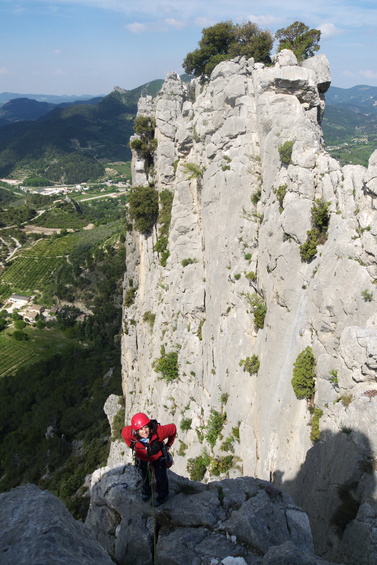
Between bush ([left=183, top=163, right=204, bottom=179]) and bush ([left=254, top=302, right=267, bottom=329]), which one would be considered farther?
bush ([left=183, top=163, right=204, bottom=179])

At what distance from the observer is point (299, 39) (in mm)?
27812

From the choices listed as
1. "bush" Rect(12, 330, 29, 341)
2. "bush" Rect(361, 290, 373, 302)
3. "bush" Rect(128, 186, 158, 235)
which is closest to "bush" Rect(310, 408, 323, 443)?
"bush" Rect(361, 290, 373, 302)

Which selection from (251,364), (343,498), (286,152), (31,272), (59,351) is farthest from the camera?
(31,272)

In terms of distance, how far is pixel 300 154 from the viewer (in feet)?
57.2

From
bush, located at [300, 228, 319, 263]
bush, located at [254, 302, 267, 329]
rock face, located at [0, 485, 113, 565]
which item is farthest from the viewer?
bush, located at [254, 302, 267, 329]

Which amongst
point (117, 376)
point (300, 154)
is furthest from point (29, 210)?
point (300, 154)

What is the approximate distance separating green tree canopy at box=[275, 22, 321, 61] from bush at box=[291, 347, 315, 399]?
2312 cm

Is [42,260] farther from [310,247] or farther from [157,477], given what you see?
[157,477]

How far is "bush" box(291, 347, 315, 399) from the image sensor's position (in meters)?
14.4

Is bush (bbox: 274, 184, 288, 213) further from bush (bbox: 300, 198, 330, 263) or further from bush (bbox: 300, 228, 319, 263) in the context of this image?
bush (bbox: 300, 228, 319, 263)

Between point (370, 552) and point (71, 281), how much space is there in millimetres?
113337

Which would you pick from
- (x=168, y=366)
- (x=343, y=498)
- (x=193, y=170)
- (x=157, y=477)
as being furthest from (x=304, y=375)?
(x=193, y=170)

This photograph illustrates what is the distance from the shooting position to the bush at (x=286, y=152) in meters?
18.2

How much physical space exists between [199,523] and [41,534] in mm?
5289
